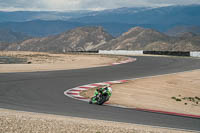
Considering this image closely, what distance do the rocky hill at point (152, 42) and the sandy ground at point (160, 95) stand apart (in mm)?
69964

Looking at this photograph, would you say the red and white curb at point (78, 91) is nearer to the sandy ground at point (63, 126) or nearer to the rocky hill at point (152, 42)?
the sandy ground at point (63, 126)

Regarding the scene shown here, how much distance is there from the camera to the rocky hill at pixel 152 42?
9206 cm

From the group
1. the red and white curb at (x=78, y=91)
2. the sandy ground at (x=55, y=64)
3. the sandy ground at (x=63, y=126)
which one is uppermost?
the sandy ground at (x=63, y=126)

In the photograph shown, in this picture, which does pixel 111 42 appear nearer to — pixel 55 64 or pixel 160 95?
pixel 55 64

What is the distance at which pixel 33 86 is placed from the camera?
1766 cm

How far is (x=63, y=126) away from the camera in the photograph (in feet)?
29.1

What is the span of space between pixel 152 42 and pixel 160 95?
97577mm

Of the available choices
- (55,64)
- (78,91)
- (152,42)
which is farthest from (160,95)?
(152,42)

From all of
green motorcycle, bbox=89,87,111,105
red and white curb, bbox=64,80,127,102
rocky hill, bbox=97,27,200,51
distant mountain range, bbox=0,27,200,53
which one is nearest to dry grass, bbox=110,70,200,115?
green motorcycle, bbox=89,87,111,105

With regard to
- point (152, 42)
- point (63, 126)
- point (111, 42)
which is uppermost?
point (152, 42)

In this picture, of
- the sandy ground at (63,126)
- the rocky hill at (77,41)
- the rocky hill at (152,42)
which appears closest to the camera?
the sandy ground at (63,126)

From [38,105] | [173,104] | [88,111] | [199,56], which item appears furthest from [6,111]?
[199,56]

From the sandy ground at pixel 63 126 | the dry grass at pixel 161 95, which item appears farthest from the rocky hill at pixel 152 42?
the sandy ground at pixel 63 126

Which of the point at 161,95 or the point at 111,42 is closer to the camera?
the point at 161,95
